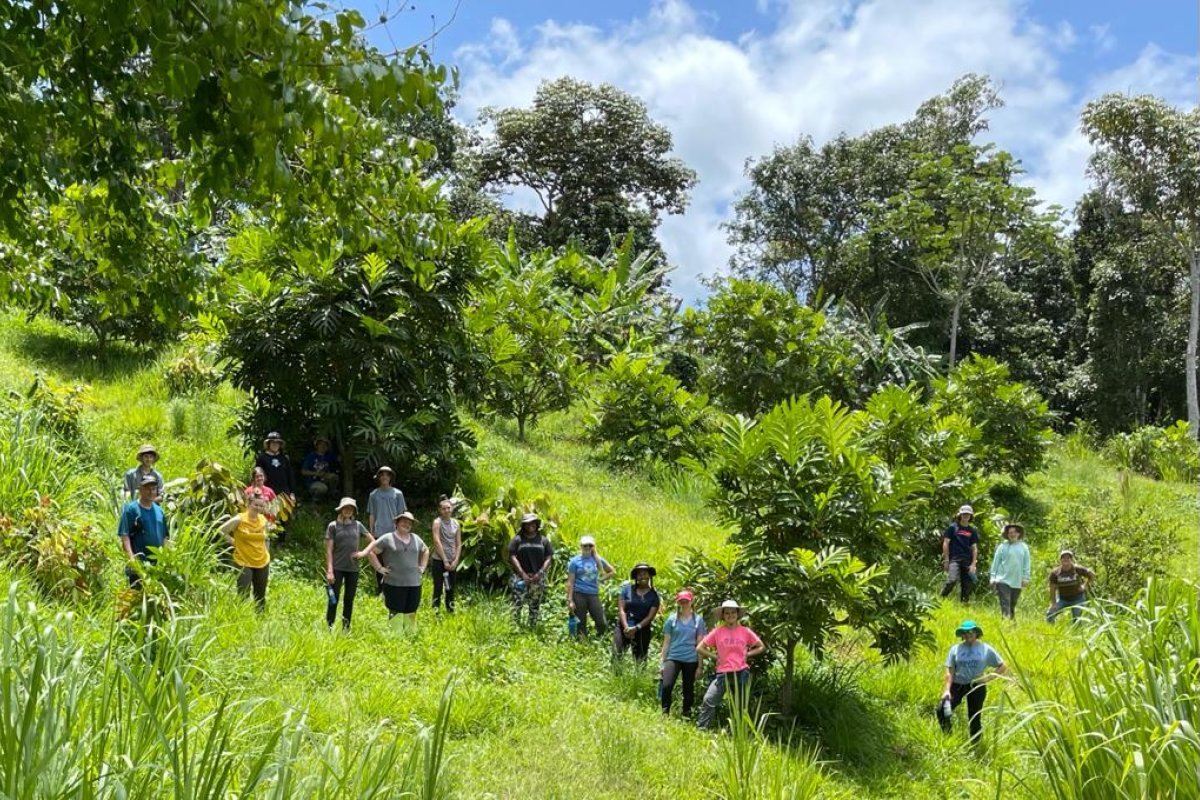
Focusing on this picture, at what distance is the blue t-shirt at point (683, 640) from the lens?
7891 mm

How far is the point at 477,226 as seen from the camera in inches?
485

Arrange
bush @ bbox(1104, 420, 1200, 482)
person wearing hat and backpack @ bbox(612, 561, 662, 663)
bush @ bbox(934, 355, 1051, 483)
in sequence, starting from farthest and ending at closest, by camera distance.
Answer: bush @ bbox(1104, 420, 1200, 482) < bush @ bbox(934, 355, 1051, 483) < person wearing hat and backpack @ bbox(612, 561, 662, 663)

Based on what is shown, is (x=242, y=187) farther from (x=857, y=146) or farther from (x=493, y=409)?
(x=857, y=146)

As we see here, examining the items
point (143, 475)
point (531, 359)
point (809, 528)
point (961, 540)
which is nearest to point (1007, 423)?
point (961, 540)

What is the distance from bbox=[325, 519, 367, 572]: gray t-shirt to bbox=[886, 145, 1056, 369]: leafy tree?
69.5 feet

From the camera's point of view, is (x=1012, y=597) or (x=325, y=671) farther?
(x=1012, y=597)

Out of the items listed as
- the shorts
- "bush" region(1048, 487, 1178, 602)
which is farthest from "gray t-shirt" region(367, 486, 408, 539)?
"bush" region(1048, 487, 1178, 602)

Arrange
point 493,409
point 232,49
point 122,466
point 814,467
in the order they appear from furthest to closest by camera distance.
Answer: point 493,409
point 122,466
point 814,467
point 232,49

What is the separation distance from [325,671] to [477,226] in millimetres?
6934

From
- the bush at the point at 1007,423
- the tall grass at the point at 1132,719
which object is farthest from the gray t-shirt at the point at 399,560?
the bush at the point at 1007,423

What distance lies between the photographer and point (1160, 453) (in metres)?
25.2

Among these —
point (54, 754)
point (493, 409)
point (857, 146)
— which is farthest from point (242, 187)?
point (857, 146)

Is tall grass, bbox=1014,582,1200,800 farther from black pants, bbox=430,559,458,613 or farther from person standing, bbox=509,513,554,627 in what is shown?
black pants, bbox=430,559,458,613

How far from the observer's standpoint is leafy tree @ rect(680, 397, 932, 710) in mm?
7793
